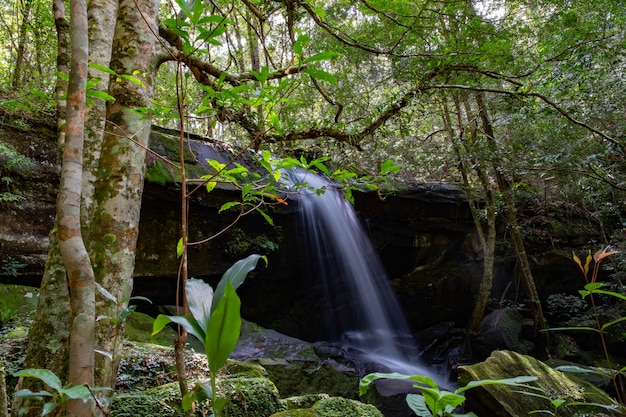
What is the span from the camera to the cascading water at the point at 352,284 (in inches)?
342

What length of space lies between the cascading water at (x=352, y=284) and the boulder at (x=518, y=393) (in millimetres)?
4878

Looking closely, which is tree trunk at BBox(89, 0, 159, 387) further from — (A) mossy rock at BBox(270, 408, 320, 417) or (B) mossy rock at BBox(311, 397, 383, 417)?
(B) mossy rock at BBox(311, 397, 383, 417)

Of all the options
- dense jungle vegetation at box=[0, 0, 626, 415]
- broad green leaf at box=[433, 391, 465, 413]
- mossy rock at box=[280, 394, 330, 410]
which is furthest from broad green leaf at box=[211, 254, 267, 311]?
mossy rock at box=[280, 394, 330, 410]

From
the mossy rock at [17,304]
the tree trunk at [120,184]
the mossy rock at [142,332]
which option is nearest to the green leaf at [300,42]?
the tree trunk at [120,184]

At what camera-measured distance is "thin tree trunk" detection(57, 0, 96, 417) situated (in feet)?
3.34

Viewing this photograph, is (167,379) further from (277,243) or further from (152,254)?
(277,243)

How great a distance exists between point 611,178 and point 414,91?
14.6 ft

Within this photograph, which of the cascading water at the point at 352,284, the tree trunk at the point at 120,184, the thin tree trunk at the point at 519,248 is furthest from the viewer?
the cascading water at the point at 352,284

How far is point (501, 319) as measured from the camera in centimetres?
825

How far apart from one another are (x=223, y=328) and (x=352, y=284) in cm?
902

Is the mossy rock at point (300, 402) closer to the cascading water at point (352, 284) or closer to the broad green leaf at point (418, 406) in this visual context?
the broad green leaf at point (418, 406)

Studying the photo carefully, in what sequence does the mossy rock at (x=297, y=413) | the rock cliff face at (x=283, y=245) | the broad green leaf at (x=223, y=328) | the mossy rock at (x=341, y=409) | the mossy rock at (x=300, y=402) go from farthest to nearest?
the rock cliff face at (x=283, y=245), the mossy rock at (x=300, y=402), the mossy rock at (x=341, y=409), the mossy rock at (x=297, y=413), the broad green leaf at (x=223, y=328)

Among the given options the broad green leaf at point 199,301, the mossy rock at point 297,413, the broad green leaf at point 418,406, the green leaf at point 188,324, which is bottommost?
the mossy rock at point 297,413

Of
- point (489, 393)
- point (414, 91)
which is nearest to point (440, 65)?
point (414, 91)
